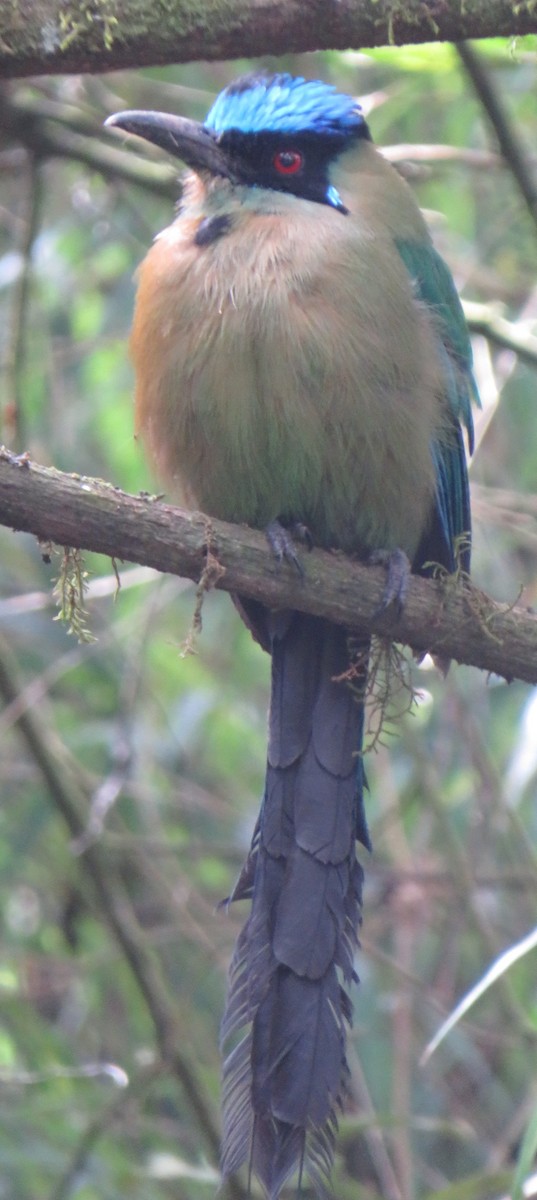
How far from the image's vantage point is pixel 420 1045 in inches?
161

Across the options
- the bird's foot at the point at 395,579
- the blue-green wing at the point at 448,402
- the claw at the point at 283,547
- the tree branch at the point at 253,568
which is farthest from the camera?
the blue-green wing at the point at 448,402

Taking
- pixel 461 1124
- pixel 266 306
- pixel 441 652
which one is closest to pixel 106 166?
pixel 266 306

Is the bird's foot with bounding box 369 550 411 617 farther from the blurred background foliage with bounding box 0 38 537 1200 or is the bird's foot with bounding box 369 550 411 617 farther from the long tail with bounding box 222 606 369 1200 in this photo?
the blurred background foliage with bounding box 0 38 537 1200

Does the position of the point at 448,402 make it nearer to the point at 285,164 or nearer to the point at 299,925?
the point at 285,164

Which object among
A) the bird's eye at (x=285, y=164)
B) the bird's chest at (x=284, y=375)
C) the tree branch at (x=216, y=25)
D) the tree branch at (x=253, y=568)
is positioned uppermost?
the bird's eye at (x=285, y=164)

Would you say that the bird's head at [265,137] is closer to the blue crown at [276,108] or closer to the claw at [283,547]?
the blue crown at [276,108]

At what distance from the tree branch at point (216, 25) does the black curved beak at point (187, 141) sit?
578 millimetres

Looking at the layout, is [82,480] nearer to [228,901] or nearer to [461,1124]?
[228,901]

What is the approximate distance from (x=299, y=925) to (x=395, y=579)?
2.11ft

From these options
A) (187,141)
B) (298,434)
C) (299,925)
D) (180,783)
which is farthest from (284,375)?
(180,783)

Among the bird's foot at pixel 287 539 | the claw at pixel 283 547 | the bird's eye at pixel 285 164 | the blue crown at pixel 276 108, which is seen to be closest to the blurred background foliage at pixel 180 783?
the blue crown at pixel 276 108

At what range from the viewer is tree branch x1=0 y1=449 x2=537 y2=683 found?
1.98 metres

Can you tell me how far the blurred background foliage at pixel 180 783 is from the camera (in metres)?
3.29

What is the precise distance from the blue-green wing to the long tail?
331mm
